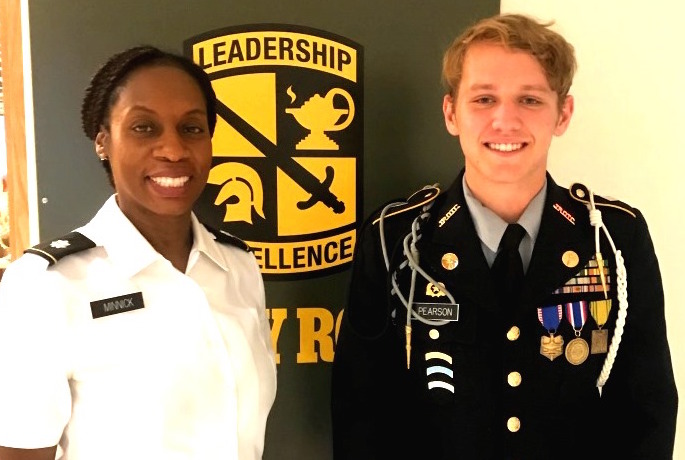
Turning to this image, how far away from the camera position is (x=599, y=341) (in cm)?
106

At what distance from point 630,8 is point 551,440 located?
101 cm

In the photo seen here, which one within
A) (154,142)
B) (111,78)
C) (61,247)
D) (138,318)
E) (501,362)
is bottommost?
(501,362)

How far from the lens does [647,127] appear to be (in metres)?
→ 1.42

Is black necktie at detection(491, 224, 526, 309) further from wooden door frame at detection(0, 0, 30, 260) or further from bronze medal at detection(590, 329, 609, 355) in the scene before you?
wooden door frame at detection(0, 0, 30, 260)

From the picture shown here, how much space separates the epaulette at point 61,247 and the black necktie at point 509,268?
0.68 m

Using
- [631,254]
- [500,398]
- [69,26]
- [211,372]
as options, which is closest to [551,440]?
[500,398]

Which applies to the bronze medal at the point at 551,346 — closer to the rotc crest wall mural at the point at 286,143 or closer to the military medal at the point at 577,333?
the military medal at the point at 577,333

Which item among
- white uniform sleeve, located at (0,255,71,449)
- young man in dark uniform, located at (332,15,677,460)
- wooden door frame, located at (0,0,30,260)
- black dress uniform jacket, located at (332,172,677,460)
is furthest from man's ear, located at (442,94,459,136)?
wooden door frame, located at (0,0,30,260)

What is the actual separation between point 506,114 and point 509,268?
269 millimetres

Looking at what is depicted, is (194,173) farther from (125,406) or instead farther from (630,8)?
(630,8)

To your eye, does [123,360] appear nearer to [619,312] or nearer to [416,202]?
[416,202]

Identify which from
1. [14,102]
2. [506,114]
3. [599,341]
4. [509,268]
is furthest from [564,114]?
[14,102]

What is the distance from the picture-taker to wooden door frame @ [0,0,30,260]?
4.29 feet

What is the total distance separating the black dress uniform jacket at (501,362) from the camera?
1.04 m
